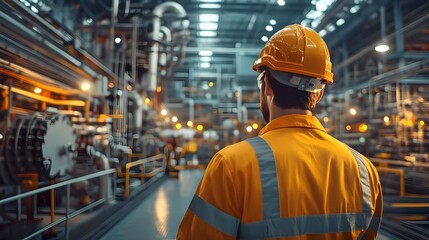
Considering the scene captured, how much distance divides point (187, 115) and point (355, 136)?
11521 mm

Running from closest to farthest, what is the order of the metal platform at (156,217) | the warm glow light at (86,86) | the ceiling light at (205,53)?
the metal platform at (156,217)
the warm glow light at (86,86)
the ceiling light at (205,53)

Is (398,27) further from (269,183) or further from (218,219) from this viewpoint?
(218,219)

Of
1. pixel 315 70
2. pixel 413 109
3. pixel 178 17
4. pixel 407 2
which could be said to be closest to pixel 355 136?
pixel 413 109

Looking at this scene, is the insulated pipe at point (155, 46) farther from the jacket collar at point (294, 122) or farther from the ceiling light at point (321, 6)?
the jacket collar at point (294, 122)

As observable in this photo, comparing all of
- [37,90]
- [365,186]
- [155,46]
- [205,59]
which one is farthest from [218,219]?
[205,59]

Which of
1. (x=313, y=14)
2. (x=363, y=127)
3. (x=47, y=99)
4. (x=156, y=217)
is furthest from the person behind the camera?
(x=363, y=127)

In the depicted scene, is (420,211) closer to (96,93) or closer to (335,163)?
(335,163)

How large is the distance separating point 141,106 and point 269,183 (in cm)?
908

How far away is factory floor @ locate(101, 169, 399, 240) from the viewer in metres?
4.27

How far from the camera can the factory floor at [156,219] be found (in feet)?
14.0

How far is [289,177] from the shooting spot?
100cm

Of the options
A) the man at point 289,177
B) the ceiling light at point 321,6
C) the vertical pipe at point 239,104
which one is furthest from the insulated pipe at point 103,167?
the vertical pipe at point 239,104

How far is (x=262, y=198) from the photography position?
3.22ft

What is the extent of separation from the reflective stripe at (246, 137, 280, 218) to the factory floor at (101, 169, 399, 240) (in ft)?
11.2
